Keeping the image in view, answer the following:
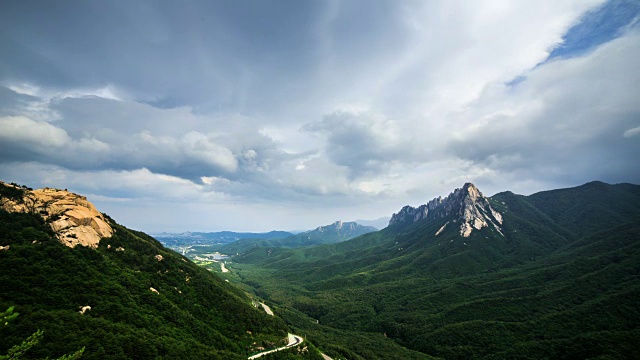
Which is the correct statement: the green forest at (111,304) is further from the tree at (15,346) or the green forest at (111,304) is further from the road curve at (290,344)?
the tree at (15,346)

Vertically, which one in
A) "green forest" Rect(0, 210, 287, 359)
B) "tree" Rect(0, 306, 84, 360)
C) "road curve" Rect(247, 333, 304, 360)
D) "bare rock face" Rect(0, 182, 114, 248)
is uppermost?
"bare rock face" Rect(0, 182, 114, 248)

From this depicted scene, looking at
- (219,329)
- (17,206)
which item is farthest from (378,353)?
(17,206)

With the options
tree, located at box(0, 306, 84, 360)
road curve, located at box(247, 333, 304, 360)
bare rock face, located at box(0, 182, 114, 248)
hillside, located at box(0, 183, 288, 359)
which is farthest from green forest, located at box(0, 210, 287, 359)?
tree, located at box(0, 306, 84, 360)

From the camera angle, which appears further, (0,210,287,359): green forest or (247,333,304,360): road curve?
(247,333,304,360): road curve

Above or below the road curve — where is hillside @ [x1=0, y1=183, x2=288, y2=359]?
above

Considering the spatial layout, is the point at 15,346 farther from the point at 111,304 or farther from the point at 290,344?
the point at 290,344

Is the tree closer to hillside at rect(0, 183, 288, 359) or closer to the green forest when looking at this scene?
the green forest

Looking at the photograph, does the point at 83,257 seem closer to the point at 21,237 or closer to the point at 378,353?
the point at 21,237
